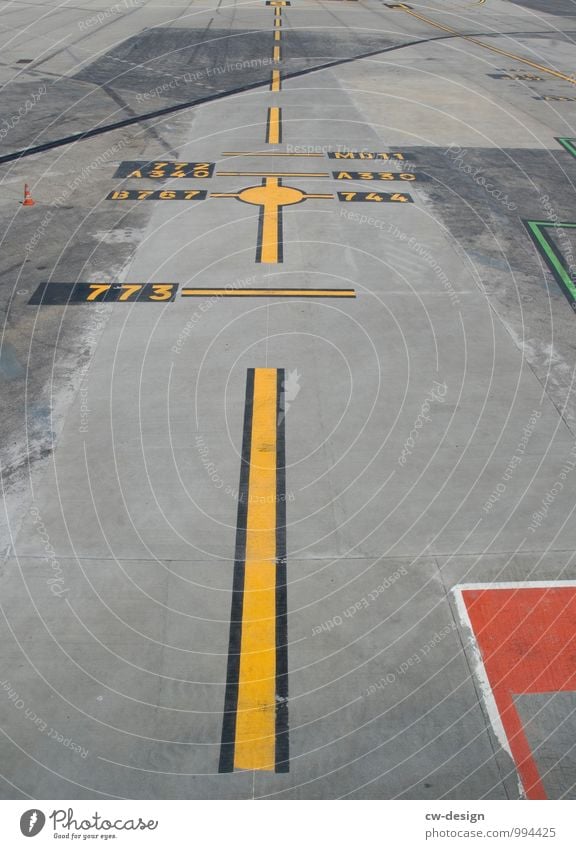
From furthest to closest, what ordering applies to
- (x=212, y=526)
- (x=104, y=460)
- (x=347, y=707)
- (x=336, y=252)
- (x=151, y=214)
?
(x=151, y=214) → (x=336, y=252) → (x=104, y=460) → (x=212, y=526) → (x=347, y=707)

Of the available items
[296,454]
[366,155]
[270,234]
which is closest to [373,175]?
[366,155]

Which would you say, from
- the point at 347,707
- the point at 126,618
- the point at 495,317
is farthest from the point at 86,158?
the point at 347,707

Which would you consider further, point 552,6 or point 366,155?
point 552,6

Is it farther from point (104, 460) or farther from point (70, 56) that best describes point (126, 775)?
point (70, 56)

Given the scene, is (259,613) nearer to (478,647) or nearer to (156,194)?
(478,647)

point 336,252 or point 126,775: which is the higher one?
point 336,252

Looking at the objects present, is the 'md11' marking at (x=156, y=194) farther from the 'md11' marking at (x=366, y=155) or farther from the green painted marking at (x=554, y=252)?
the green painted marking at (x=554, y=252)

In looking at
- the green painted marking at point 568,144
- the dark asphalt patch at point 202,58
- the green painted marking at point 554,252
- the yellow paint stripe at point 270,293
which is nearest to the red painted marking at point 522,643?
the yellow paint stripe at point 270,293
